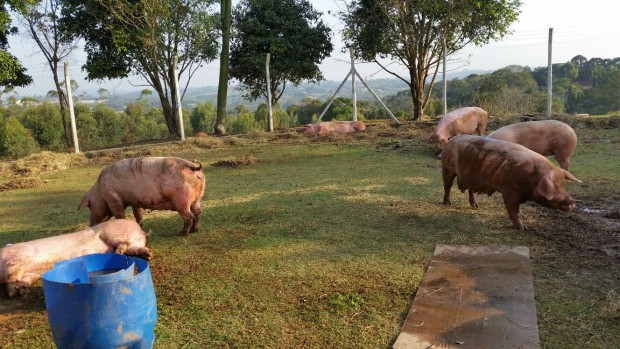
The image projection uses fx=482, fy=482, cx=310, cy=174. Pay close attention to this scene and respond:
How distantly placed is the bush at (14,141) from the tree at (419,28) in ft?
44.1

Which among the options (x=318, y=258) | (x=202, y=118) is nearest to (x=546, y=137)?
(x=318, y=258)

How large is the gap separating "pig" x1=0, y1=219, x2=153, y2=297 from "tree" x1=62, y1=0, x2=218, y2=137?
11.6 m

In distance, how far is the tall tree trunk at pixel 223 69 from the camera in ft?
57.4

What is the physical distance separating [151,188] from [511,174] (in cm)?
402

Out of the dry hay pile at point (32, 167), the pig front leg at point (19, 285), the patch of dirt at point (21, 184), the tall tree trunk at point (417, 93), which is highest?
the tall tree trunk at point (417, 93)

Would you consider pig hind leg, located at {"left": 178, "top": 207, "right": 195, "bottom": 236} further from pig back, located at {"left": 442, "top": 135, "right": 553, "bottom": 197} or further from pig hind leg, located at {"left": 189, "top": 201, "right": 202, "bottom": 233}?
pig back, located at {"left": 442, "top": 135, "right": 553, "bottom": 197}

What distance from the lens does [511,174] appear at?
206 inches

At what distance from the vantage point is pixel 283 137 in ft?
48.9

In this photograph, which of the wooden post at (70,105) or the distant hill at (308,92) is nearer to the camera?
the wooden post at (70,105)

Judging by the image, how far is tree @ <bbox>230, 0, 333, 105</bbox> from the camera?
1844 centimetres

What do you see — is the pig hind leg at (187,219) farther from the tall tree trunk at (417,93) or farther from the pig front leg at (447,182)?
the tall tree trunk at (417,93)

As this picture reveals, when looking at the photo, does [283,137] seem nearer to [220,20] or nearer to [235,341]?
[220,20]

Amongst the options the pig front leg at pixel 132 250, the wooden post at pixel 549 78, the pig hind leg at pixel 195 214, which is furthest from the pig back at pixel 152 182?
the wooden post at pixel 549 78

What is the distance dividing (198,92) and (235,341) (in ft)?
52.6
